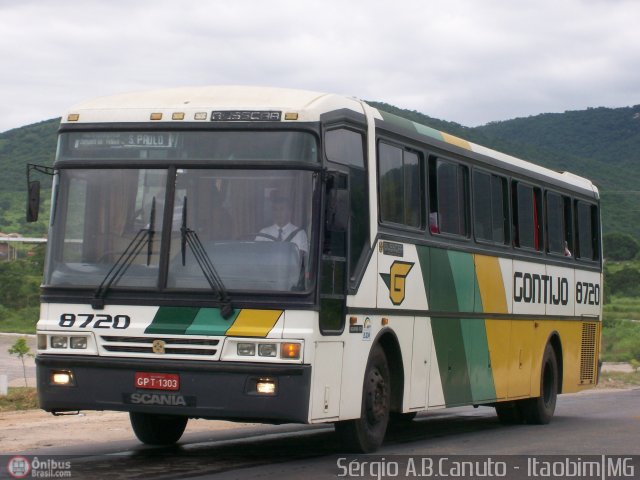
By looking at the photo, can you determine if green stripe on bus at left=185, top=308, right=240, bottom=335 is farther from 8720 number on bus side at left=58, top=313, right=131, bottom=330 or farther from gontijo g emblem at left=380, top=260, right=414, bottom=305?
gontijo g emblem at left=380, top=260, right=414, bottom=305

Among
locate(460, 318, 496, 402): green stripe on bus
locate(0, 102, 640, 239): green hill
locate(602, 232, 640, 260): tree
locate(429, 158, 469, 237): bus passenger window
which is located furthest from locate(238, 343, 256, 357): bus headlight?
locate(602, 232, 640, 260): tree

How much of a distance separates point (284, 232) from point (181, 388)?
1.52 metres

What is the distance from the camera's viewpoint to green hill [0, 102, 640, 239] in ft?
386

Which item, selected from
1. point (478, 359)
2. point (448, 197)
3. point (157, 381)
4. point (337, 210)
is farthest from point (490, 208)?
point (157, 381)

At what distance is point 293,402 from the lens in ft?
33.8

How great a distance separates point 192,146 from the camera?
35.8 feet

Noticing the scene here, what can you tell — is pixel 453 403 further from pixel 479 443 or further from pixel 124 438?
pixel 124 438

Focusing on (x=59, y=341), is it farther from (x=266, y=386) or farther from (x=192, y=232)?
(x=266, y=386)

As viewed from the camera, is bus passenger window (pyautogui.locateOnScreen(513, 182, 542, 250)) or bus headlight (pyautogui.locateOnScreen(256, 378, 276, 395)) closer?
bus headlight (pyautogui.locateOnScreen(256, 378, 276, 395))

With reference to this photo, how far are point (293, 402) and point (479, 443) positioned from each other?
4.15 metres

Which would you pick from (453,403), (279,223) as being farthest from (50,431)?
(279,223)

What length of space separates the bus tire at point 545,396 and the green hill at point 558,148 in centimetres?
7822

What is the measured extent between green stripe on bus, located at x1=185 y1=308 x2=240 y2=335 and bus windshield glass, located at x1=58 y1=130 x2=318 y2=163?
1.30 m

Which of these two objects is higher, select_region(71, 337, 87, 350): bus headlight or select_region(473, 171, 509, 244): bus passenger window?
select_region(473, 171, 509, 244): bus passenger window
